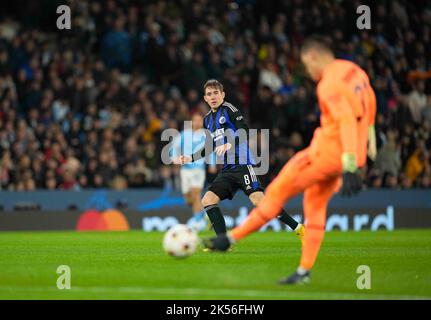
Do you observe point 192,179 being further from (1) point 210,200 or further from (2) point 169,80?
(1) point 210,200

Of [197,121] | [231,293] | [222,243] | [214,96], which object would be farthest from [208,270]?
[197,121]

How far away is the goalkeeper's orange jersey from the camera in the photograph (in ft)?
27.8

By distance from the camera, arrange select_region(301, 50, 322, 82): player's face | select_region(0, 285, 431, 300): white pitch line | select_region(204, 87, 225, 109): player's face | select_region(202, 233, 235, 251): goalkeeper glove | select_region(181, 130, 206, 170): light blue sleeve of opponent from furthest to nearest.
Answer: select_region(181, 130, 206, 170): light blue sleeve of opponent < select_region(204, 87, 225, 109): player's face < select_region(301, 50, 322, 82): player's face < select_region(202, 233, 235, 251): goalkeeper glove < select_region(0, 285, 431, 300): white pitch line

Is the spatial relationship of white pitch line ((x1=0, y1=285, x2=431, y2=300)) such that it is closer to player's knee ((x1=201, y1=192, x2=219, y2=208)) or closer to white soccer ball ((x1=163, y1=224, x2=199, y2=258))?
white soccer ball ((x1=163, y1=224, x2=199, y2=258))

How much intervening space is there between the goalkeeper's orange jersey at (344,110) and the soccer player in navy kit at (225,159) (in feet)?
12.5

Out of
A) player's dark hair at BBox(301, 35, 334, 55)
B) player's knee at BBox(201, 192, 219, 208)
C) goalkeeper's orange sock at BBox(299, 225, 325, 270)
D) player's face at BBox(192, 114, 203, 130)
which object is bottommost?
goalkeeper's orange sock at BBox(299, 225, 325, 270)

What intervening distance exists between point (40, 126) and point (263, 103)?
18.6 ft

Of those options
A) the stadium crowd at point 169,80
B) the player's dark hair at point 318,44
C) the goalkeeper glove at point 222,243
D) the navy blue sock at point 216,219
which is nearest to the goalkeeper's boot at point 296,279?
the goalkeeper glove at point 222,243

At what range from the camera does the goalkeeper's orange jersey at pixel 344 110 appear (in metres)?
8.48

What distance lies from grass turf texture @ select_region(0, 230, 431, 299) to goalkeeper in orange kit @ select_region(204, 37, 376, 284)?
0.53 metres

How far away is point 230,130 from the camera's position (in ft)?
41.6

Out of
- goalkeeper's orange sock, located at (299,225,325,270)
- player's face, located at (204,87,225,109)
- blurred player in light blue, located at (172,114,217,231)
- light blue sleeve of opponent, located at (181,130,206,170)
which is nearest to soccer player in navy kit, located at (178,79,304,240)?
player's face, located at (204,87,225,109)

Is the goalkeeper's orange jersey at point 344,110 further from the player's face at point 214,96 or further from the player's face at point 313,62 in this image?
the player's face at point 214,96
